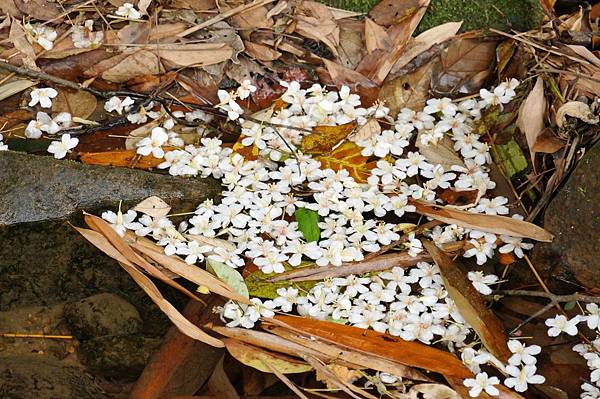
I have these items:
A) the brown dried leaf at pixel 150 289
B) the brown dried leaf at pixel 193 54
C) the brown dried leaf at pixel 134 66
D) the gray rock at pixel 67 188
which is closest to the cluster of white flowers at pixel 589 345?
the brown dried leaf at pixel 150 289

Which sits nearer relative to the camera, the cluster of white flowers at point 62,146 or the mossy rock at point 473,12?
the cluster of white flowers at point 62,146

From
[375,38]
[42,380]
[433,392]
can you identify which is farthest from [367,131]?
[42,380]

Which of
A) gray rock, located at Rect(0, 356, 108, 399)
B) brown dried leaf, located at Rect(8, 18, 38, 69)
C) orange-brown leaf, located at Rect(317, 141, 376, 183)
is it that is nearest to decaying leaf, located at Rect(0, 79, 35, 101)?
brown dried leaf, located at Rect(8, 18, 38, 69)

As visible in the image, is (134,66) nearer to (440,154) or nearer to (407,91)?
(407,91)

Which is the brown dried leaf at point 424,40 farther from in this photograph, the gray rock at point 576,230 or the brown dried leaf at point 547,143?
the gray rock at point 576,230

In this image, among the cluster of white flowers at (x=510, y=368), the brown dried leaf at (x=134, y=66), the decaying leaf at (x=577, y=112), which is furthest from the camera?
the brown dried leaf at (x=134, y=66)

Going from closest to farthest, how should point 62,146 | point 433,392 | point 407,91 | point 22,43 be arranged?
point 433,392 < point 62,146 < point 22,43 < point 407,91

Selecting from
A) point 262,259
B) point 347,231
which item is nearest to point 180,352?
point 262,259
